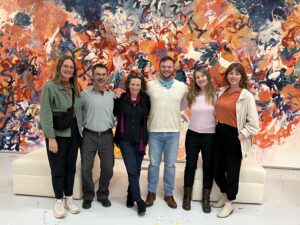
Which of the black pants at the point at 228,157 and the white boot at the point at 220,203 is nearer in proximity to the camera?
the black pants at the point at 228,157

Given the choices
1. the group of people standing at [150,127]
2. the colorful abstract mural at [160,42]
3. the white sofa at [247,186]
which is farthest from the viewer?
the colorful abstract mural at [160,42]

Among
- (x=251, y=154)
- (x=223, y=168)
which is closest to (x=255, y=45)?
(x=251, y=154)

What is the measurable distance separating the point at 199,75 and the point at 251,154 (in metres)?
1.86

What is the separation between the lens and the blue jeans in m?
2.74

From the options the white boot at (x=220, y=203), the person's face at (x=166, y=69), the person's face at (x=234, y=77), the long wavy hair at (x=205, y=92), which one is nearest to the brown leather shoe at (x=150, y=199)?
the white boot at (x=220, y=203)

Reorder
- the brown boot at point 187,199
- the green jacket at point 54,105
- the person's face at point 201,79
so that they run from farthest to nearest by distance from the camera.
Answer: the brown boot at point 187,199 → the person's face at point 201,79 → the green jacket at point 54,105

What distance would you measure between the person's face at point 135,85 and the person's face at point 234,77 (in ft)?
2.51

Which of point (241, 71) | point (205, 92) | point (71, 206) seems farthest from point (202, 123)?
point (71, 206)

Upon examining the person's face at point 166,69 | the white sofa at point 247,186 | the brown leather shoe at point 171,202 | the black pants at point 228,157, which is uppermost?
the person's face at point 166,69

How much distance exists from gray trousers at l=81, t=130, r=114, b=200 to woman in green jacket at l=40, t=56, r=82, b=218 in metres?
0.10

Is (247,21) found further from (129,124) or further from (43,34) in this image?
(43,34)

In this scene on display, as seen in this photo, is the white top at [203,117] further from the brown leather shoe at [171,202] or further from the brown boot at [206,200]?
the brown leather shoe at [171,202]

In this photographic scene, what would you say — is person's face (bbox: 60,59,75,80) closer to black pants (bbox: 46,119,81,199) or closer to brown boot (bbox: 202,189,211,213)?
black pants (bbox: 46,119,81,199)

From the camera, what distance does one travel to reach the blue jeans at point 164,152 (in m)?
2.74
